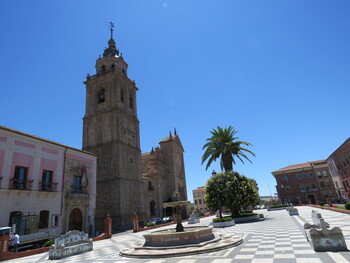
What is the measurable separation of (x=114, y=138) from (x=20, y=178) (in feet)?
51.3

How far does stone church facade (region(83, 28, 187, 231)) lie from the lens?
30.3m

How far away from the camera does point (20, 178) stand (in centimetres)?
1755

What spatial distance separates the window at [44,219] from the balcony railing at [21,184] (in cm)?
247

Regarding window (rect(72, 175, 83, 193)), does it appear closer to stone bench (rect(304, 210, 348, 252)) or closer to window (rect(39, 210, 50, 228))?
window (rect(39, 210, 50, 228))

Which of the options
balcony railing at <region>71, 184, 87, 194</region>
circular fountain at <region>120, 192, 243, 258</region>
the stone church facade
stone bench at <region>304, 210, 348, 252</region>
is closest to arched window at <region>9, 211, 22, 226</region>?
balcony railing at <region>71, 184, 87, 194</region>

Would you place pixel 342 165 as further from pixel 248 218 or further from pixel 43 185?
pixel 43 185

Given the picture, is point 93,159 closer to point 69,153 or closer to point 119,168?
point 69,153

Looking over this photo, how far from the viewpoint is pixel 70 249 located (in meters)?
12.0

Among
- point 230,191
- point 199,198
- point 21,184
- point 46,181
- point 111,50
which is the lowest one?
point 230,191

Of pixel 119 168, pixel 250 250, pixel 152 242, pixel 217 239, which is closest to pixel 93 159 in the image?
pixel 119 168

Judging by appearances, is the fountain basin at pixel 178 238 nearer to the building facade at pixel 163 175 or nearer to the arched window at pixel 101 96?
the arched window at pixel 101 96

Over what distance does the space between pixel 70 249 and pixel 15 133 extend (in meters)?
10.8

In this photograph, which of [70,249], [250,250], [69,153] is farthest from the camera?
[69,153]

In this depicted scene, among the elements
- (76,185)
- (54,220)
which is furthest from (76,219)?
(54,220)
